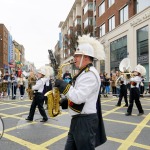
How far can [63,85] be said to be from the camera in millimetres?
3160

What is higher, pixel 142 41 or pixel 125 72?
pixel 142 41

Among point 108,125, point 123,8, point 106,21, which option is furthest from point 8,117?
point 106,21

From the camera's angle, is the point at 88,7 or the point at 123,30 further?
the point at 88,7

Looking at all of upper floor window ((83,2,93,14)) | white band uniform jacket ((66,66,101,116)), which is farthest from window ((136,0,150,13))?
upper floor window ((83,2,93,14))

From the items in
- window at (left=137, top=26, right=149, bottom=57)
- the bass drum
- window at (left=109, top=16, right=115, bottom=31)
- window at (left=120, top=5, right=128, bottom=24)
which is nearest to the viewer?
the bass drum

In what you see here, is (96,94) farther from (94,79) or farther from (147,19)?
(147,19)

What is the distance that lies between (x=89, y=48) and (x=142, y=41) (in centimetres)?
2097

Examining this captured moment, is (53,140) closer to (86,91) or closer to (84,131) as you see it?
(84,131)

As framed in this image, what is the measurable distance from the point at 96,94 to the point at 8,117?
6839 mm

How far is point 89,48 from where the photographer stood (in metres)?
3.35

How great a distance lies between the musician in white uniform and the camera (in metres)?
3.12

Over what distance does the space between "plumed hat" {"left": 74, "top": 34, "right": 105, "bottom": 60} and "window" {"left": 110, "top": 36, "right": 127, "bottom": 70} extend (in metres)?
23.7

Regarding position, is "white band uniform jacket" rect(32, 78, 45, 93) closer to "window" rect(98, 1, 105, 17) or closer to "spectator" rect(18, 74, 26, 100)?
"spectator" rect(18, 74, 26, 100)

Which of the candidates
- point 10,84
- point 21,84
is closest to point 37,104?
point 21,84
